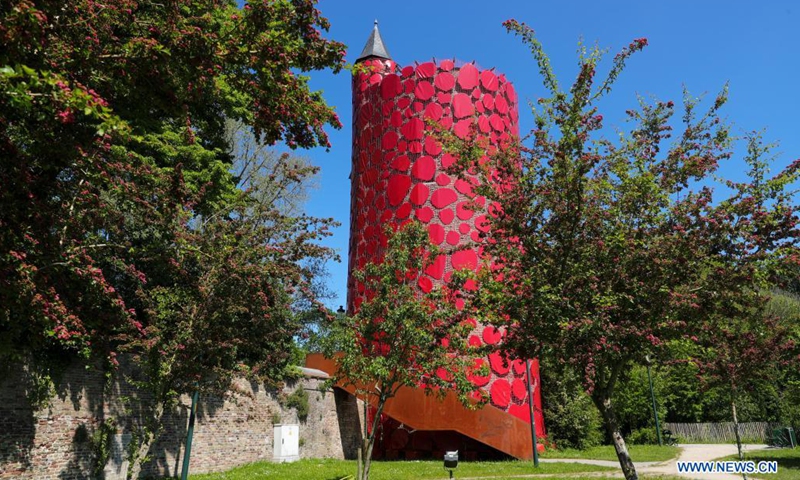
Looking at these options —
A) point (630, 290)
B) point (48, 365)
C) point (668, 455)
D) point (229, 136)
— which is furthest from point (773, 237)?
point (229, 136)

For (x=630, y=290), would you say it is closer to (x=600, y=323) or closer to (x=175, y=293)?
(x=600, y=323)

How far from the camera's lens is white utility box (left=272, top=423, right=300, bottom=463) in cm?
1869

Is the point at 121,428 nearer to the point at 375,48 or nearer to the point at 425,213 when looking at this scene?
the point at 425,213

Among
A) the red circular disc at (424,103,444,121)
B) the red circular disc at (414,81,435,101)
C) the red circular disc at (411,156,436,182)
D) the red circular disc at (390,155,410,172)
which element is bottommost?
the red circular disc at (411,156,436,182)

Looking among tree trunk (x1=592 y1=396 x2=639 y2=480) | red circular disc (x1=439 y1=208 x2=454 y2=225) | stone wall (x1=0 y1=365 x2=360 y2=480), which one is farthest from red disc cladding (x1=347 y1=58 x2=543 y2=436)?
tree trunk (x1=592 y1=396 x2=639 y2=480)

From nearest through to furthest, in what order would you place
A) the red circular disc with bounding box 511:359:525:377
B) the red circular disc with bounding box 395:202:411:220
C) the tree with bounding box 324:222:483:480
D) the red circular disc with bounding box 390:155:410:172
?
the tree with bounding box 324:222:483:480 < the red circular disc with bounding box 511:359:525:377 < the red circular disc with bounding box 395:202:411:220 < the red circular disc with bounding box 390:155:410:172

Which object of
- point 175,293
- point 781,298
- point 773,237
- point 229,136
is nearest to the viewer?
point 773,237

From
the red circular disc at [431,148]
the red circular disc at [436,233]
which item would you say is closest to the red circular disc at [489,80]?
the red circular disc at [431,148]

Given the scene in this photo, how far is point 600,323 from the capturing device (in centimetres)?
702

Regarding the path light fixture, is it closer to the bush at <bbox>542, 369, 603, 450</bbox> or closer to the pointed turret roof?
the bush at <bbox>542, 369, 603, 450</bbox>

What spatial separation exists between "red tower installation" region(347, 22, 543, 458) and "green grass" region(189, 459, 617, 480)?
6021 millimetres

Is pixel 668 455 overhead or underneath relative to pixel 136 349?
underneath

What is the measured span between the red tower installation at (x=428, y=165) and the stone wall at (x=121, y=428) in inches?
296

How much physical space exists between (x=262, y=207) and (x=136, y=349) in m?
6.39
